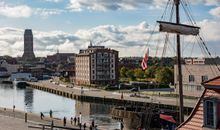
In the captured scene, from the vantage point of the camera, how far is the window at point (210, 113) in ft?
60.7

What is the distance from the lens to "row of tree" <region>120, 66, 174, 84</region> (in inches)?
5635

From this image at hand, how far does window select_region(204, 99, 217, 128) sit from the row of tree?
124 metres

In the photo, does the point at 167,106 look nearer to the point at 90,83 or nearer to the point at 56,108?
the point at 56,108

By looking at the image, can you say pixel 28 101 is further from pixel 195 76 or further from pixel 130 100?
pixel 195 76

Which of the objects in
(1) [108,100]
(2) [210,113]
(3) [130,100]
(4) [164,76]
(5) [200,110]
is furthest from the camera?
(4) [164,76]

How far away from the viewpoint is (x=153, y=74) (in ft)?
561

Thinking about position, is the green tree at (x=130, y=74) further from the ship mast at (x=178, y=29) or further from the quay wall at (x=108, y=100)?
the ship mast at (x=178, y=29)

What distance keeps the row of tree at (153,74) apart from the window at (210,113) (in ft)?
406

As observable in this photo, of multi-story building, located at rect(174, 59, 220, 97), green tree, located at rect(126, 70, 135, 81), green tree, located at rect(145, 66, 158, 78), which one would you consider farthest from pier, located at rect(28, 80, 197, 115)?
green tree, located at rect(126, 70, 135, 81)

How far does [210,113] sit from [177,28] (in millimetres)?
5552

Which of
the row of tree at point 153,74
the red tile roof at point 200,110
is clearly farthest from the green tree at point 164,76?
the red tile roof at point 200,110

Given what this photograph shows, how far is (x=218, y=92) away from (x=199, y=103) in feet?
4.64

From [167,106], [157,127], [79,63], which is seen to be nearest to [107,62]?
[79,63]

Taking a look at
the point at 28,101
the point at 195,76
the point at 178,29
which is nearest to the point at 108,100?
the point at 195,76
